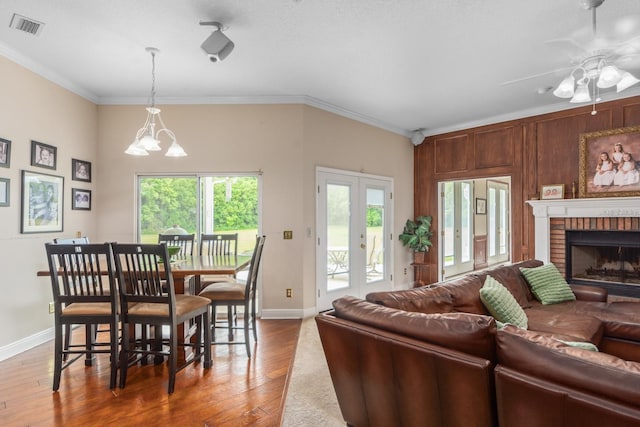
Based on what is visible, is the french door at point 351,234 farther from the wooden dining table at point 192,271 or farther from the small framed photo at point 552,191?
the small framed photo at point 552,191

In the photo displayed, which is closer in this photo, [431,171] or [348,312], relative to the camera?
[348,312]

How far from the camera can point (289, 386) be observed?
8.38 ft

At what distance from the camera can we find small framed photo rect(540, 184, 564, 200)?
459cm

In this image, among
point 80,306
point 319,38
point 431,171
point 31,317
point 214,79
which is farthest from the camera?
point 431,171

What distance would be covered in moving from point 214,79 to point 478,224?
6.57m

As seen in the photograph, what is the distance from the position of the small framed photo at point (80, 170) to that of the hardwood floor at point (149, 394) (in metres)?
1.95

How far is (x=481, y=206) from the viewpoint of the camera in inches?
315

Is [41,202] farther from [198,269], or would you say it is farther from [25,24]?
[198,269]

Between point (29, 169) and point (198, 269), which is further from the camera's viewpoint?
point (29, 169)

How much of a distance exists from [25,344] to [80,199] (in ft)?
5.39

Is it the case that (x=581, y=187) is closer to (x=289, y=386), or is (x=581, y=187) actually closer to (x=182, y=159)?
(x=289, y=386)

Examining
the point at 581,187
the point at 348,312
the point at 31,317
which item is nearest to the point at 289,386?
the point at 348,312

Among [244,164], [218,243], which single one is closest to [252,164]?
[244,164]

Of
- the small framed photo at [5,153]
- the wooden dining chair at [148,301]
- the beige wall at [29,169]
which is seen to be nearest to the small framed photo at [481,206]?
the wooden dining chair at [148,301]
